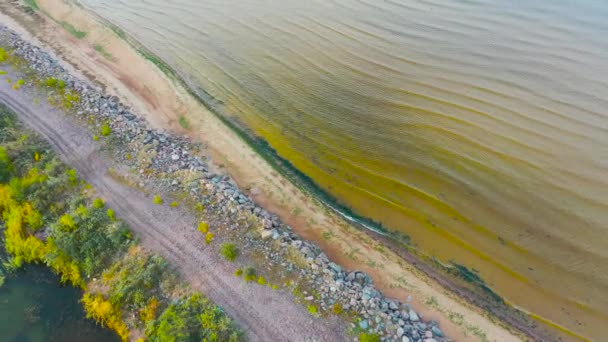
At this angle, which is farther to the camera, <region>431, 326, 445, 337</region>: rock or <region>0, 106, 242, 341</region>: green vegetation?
<region>431, 326, 445, 337</region>: rock

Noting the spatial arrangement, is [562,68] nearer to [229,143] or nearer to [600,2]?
[600,2]

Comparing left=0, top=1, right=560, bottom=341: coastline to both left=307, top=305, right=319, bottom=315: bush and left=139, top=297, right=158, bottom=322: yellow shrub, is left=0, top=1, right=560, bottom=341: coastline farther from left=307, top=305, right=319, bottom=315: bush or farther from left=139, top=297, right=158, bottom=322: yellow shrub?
left=139, top=297, right=158, bottom=322: yellow shrub

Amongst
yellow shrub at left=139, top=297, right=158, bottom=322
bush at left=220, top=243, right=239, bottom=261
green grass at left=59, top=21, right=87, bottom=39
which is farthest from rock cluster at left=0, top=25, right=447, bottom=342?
green grass at left=59, top=21, right=87, bottom=39

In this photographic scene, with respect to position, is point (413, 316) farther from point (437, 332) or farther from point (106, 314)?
point (106, 314)

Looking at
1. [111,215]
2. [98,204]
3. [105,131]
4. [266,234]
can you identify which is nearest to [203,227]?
[266,234]

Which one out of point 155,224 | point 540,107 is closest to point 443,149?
point 540,107

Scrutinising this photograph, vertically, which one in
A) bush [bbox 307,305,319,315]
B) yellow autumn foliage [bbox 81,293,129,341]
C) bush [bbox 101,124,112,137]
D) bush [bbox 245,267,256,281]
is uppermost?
bush [bbox 307,305,319,315]

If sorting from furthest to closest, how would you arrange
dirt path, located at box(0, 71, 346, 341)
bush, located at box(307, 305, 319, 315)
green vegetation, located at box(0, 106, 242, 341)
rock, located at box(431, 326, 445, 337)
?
rock, located at box(431, 326, 445, 337) → bush, located at box(307, 305, 319, 315) → dirt path, located at box(0, 71, 346, 341) → green vegetation, located at box(0, 106, 242, 341)
